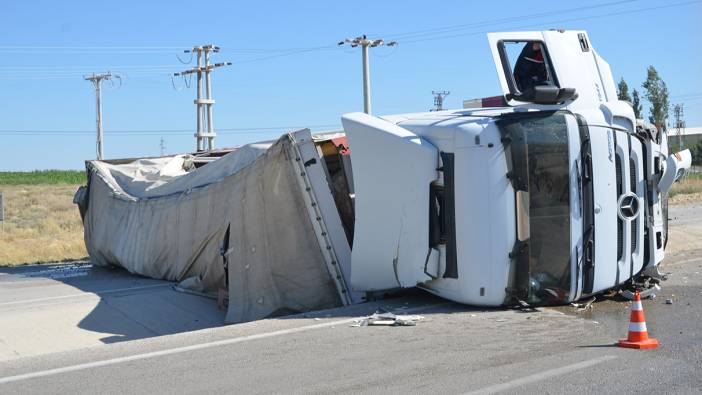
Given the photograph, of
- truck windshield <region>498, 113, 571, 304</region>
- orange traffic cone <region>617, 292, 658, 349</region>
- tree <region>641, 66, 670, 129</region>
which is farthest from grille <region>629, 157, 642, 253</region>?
tree <region>641, 66, 670, 129</region>

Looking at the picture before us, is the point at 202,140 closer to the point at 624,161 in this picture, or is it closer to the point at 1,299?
the point at 1,299

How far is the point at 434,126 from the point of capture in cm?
796

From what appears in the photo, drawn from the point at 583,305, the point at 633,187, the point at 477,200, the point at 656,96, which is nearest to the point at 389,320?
the point at 477,200

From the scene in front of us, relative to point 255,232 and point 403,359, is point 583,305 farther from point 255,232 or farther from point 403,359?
point 255,232

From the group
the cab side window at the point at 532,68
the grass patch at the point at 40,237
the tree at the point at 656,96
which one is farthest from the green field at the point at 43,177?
the cab side window at the point at 532,68

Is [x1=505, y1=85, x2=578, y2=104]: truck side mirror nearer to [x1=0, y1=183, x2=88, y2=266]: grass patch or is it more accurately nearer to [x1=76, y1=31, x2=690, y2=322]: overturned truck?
[x1=76, y1=31, x2=690, y2=322]: overturned truck

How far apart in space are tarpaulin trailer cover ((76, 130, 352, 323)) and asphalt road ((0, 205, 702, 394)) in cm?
144

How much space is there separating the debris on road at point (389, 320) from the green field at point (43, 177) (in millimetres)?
68773

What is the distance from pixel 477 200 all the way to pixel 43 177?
7803cm

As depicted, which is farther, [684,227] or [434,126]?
[684,227]

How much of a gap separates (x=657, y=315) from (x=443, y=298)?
6.57 ft

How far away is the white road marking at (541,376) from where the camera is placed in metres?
5.34

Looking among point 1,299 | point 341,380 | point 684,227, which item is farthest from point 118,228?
point 684,227

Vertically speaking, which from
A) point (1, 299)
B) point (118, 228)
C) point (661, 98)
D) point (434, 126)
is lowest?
point (1, 299)
